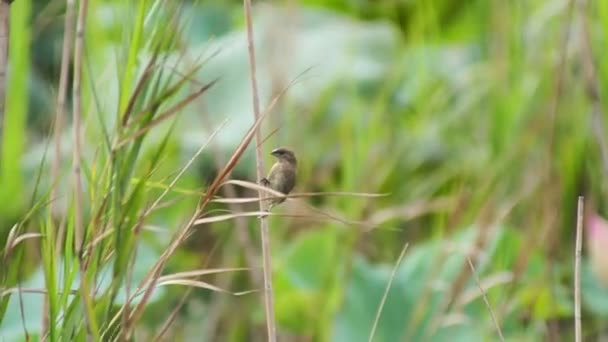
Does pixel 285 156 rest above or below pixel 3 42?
below

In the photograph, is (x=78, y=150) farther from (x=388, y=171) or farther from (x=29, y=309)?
(x=388, y=171)

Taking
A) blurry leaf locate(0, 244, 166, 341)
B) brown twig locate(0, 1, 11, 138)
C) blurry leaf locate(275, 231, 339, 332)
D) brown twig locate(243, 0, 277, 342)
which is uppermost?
brown twig locate(0, 1, 11, 138)

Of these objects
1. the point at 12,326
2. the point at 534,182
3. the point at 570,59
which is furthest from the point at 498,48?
the point at 12,326

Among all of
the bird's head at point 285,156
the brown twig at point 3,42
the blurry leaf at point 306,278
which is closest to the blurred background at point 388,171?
the blurry leaf at point 306,278

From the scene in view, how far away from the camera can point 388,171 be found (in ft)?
7.47

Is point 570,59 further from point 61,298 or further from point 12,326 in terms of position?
point 61,298

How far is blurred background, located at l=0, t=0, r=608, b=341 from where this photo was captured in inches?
74.4

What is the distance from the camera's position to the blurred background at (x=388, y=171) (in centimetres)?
189

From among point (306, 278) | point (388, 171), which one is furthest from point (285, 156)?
point (388, 171)

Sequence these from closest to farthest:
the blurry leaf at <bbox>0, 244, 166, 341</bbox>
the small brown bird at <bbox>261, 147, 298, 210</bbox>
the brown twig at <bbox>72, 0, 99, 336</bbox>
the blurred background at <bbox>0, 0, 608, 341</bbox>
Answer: the brown twig at <bbox>72, 0, 99, 336</bbox>, the small brown bird at <bbox>261, 147, 298, 210</bbox>, the blurry leaf at <bbox>0, 244, 166, 341</bbox>, the blurred background at <bbox>0, 0, 608, 341</bbox>

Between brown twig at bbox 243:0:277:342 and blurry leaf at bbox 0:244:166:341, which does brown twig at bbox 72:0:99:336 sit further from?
blurry leaf at bbox 0:244:166:341

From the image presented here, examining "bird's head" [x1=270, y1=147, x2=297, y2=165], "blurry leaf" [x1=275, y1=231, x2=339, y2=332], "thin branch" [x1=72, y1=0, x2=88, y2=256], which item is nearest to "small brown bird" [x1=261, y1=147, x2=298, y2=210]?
"bird's head" [x1=270, y1=147, x2=297, y2=165]

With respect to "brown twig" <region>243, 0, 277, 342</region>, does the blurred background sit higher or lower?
lower

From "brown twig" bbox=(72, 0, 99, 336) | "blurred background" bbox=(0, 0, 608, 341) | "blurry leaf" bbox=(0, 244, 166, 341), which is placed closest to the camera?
"brown twig" bbox=(72, 0, 99, 336)
